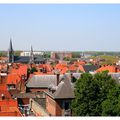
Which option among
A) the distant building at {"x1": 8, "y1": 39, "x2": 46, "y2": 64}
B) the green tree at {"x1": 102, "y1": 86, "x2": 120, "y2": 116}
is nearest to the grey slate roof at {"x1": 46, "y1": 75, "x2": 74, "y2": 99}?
the green tree at {"x1": 102, "y1": 86, "x2": 120, "y2": 116}

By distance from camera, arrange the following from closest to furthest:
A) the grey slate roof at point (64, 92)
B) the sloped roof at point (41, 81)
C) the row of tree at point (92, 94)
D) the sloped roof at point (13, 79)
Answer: the row of tree at point (92, 94) → the grey slate roof at point (64, 92) → the sloped roof at point (41, 81) → the sloped roof at point (13, 79)

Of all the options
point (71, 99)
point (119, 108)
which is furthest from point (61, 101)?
point (119, 108)

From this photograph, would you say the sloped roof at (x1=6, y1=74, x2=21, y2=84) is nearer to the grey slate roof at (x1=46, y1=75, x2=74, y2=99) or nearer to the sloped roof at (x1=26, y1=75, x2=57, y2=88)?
the sloped roof at (x1=26, y1=75, x2=57, y2=88)

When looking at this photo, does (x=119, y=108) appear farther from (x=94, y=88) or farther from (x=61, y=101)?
(x=61, y=101)

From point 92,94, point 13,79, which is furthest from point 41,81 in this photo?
point 92,94

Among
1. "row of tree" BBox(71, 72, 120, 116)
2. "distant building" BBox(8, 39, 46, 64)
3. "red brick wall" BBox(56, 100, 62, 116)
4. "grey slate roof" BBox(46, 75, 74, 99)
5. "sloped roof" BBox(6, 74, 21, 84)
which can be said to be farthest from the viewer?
"distant building" BBox(8, 39, 46, 64)

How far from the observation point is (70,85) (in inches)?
774

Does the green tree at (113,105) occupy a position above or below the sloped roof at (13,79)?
above

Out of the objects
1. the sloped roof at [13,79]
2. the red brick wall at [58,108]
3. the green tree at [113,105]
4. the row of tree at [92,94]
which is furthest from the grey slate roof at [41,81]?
the green tree at [113,105]

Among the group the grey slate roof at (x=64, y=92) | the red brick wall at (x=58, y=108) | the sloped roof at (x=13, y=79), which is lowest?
the red brick wall at (x=58, y=108)

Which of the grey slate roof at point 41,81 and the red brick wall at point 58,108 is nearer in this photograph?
the red brick wall at point 58,108

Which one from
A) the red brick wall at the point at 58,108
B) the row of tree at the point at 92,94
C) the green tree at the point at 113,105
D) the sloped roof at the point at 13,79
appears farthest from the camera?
the sloped roof at the point at 13,79

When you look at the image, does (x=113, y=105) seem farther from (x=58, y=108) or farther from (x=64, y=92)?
(x=58, y=108)

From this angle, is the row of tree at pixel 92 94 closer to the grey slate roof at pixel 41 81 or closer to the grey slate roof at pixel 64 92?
the grey slate roof at pixel 64 92
